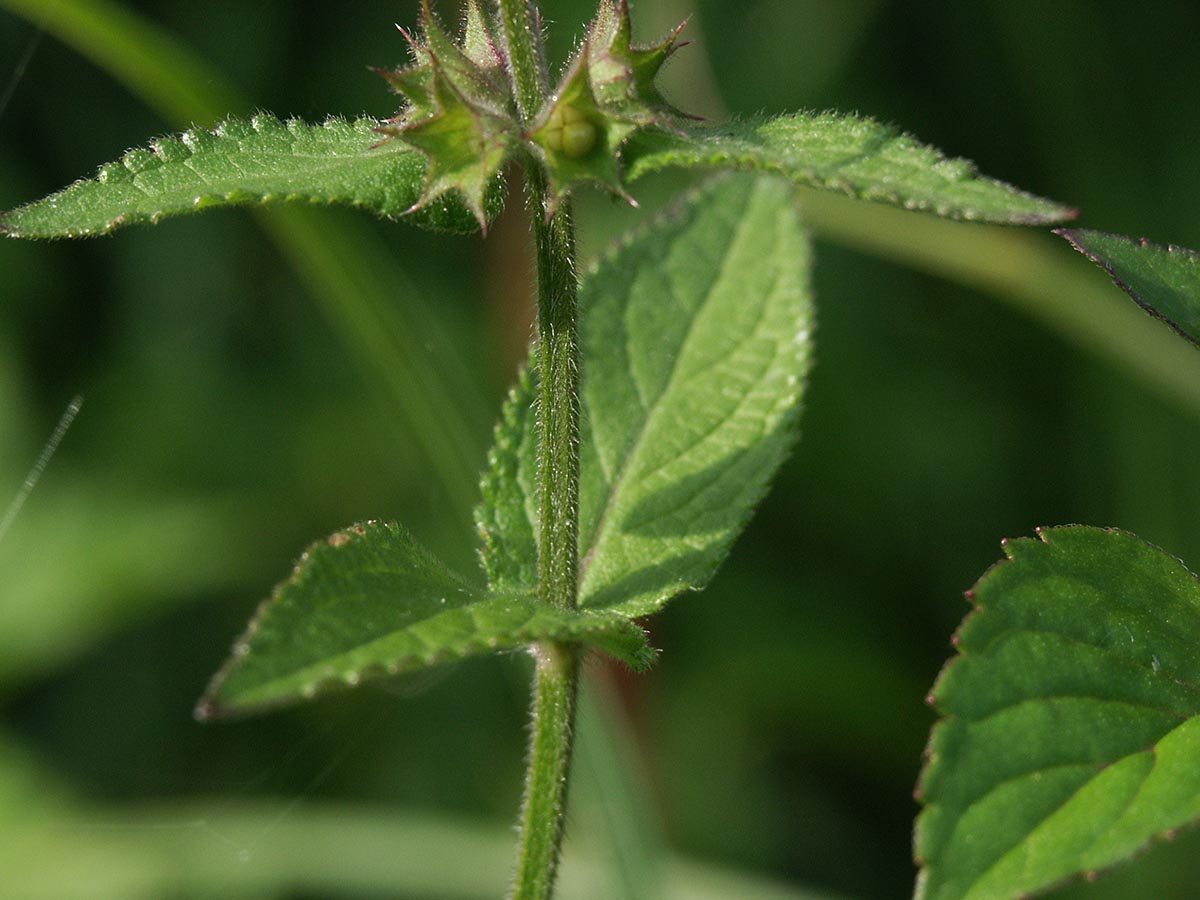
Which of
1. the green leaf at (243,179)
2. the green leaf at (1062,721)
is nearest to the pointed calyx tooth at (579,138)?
the green leaf at (243,179)

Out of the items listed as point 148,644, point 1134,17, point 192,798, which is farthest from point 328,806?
point 1134,17

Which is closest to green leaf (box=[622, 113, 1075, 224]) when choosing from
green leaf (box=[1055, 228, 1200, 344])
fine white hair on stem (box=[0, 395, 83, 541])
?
green leaf (box=[1055, 228, 1200, 344])

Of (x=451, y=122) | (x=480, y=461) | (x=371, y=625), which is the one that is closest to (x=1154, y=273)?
(x=451, y=122)

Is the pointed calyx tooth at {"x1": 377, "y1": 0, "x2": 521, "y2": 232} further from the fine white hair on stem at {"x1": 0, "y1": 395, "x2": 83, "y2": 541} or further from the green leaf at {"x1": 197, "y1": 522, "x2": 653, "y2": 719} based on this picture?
the fine white hair on stem at {"x1": 0, "y1": 395, "x2": 83, "y2": 541}

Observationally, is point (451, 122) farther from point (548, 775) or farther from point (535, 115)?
point (548, 775)

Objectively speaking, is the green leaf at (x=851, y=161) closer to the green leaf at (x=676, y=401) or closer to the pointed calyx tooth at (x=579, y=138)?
the pointed calyx tooth at (x=579, y=138)
